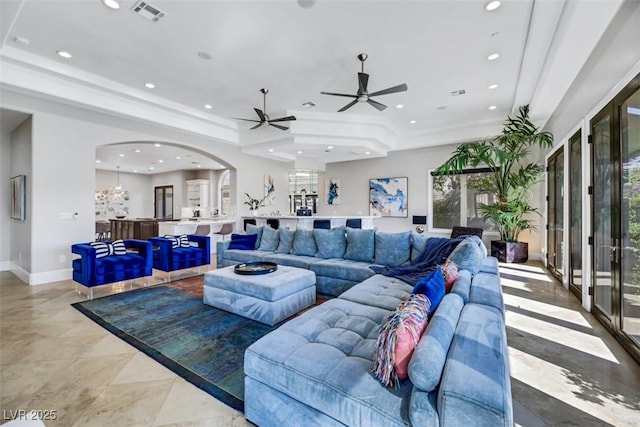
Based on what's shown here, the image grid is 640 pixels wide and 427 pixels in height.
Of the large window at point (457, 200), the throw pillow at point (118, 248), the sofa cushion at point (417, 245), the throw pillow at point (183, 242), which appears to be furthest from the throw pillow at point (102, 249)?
the large window at point (457, 200)

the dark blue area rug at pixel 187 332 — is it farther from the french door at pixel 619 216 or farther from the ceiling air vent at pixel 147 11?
the ceiling air vent at pixel 147 11

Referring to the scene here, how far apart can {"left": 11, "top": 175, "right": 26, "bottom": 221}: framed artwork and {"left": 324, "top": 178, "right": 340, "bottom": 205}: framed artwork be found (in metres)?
7.38

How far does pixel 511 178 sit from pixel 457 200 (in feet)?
6.23

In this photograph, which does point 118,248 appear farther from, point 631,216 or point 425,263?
point 631,216

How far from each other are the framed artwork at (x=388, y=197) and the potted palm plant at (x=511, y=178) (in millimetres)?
2139

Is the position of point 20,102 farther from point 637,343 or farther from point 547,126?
point 547,126

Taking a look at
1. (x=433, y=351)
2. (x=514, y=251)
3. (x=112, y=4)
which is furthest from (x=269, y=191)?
(x=433, y=351)

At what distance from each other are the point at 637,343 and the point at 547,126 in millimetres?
5245

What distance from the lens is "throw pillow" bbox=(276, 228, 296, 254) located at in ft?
16.1

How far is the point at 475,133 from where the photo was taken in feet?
22.8

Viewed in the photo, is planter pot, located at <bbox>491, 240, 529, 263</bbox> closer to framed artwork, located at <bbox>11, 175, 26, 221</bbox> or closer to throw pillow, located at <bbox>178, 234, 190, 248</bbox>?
throw pillow, located at <bbox>178, 234, 190, 248</bbox>

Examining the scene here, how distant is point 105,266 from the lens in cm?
403

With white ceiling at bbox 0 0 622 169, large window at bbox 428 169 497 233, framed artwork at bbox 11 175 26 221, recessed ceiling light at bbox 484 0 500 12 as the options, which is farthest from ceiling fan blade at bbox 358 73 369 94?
framed artwork at bbox 11 175 26 221

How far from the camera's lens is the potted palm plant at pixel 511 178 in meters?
5.54
